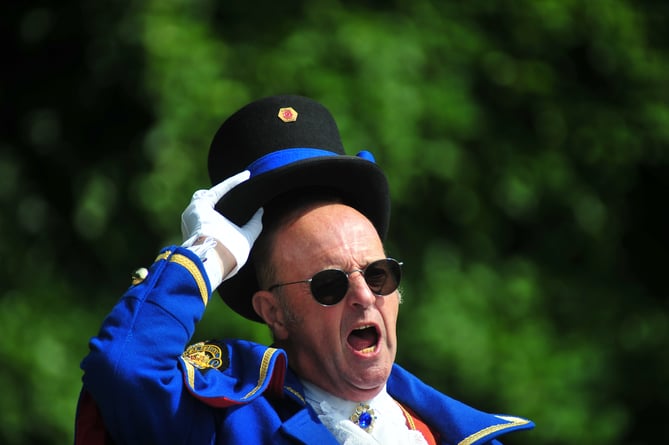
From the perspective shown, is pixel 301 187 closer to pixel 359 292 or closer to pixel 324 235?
pixel 324 235

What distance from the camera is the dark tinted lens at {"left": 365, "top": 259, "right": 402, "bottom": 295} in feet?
10.8

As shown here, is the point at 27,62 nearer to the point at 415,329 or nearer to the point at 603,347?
the point at 415,329

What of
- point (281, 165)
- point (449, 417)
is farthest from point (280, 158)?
point (449, 417)

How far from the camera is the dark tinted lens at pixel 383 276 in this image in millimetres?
3303

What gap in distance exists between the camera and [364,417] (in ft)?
10.8

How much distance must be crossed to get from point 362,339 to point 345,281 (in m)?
0.19

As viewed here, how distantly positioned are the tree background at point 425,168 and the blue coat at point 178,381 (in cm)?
286

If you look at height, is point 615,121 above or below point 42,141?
above

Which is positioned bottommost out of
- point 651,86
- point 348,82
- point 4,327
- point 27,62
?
point 4,327

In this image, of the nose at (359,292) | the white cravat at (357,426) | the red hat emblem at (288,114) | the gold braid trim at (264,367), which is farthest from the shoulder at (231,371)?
the red hat emblem at (288,114)

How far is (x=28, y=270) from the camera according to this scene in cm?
676

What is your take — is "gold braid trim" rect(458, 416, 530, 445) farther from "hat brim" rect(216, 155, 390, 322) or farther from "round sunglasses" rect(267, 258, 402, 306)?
"hat brim" rect(216, 155, 390, 322)

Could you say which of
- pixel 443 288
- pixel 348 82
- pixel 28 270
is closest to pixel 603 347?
pixel 443 288

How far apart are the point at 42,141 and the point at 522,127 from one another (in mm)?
2929
